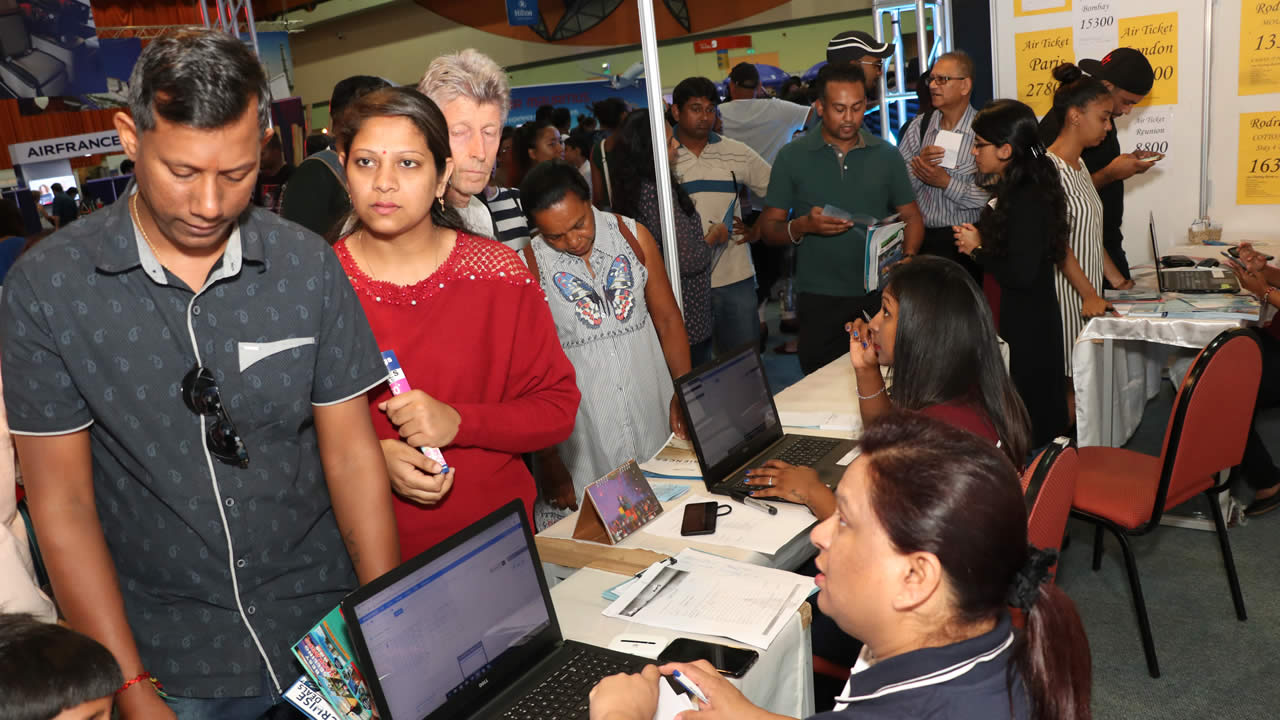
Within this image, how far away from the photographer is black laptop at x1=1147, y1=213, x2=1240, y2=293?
3.96 m

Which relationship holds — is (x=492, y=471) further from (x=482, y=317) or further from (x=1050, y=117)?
(x=1050, y=117)

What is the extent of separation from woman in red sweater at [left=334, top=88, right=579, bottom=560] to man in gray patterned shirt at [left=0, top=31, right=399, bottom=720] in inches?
9.6

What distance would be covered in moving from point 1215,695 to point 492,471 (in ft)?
6.89

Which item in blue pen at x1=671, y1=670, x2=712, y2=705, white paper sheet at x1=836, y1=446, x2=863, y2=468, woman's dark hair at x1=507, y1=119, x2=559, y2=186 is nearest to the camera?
blue pen at x1=671, y1=670, x2=712, y2=705

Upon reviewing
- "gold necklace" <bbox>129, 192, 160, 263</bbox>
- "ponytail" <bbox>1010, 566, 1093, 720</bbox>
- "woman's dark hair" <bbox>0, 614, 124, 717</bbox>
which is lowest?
"ponytail" <bbox>1010, 566, 1093, 720</bbox>

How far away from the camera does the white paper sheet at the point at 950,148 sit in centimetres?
462

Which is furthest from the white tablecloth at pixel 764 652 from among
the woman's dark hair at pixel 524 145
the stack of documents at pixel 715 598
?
the woman's dark hair at pixel 524 145

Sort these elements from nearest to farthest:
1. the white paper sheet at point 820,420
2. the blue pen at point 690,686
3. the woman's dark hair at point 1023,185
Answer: the blue pen at point 690,686
the white paper sheet at point 820,420
the woman's dark hair at point 1023,185

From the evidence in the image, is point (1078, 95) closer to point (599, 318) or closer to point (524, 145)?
point (599, 318)

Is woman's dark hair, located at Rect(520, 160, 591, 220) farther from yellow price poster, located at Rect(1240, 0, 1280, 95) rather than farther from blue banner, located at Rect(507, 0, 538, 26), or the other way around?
blue banner, located at Rect(507, 0, 538, 26)

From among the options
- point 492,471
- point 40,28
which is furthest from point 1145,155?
point 40,28

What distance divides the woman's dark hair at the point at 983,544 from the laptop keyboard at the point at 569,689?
0.59 m

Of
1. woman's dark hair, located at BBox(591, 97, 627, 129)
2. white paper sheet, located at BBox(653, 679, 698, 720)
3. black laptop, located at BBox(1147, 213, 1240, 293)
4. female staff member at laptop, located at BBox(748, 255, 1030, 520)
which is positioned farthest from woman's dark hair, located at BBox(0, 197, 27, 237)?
black laptop, located at BBox(1147, 213, 1240, 293)

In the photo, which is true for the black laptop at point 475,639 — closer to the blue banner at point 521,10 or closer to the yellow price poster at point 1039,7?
the yellow price poster at point 1039,7
